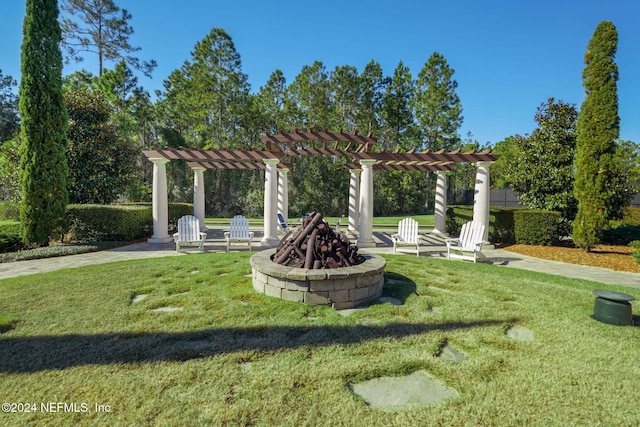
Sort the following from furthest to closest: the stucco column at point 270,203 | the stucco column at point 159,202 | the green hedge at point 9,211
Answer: the green hedge at point 9,211, the stucco column at point 159,202, the stucco column at point 270,203

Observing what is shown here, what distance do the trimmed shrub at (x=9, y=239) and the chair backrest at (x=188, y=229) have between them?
459 cm

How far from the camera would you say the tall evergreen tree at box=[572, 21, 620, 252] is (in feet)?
27.3

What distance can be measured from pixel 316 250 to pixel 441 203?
372 inches

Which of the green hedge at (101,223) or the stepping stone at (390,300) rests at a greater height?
the green hedge at (101,223)

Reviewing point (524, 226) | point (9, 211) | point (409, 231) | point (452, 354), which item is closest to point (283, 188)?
point (409, 231)

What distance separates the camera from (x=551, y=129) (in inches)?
427

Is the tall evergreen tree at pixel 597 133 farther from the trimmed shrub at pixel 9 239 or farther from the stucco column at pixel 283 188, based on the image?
the trimmed shrub at pixel 9 239

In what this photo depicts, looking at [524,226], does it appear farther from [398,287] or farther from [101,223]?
[101,223]

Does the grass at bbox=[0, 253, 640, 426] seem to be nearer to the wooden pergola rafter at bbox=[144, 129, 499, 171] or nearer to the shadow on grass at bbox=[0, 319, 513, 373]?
the shadow on grass at bbox=[0, 319, 513, 373]

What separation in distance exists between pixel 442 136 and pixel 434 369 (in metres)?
29.2

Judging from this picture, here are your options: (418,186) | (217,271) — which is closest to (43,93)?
(217,271)

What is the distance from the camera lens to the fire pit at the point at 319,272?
3.99m

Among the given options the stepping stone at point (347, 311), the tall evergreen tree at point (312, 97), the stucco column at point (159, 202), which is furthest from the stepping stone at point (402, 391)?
the tall evergreen tree at point (312, 97)

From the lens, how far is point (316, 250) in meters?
4.43
